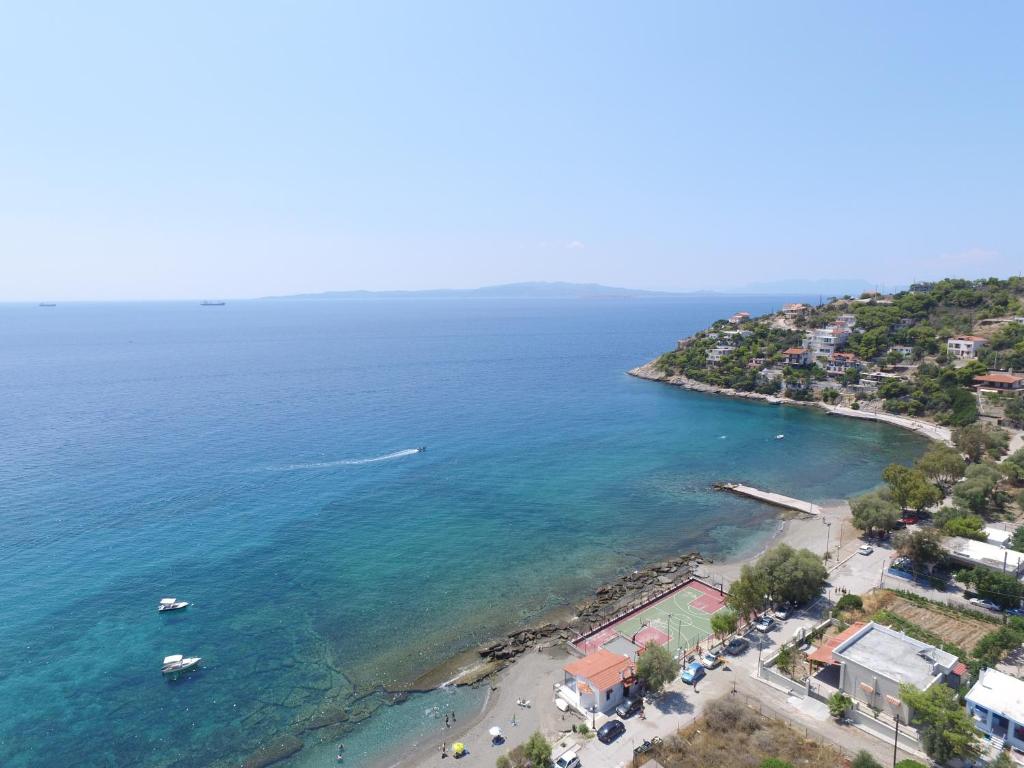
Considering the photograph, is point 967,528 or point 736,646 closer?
point 736,646

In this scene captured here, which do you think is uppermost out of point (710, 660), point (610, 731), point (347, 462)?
point (347, 462)

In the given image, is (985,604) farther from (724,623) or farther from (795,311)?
(795,311)

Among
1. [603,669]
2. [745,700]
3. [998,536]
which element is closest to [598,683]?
[603,669]

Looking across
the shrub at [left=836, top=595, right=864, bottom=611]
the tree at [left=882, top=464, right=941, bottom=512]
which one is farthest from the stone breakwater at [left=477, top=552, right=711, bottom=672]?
the tree at [left=882, top=464, right=941, bottom=512]

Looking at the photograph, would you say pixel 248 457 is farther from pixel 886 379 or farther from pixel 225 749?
pixel 886 379

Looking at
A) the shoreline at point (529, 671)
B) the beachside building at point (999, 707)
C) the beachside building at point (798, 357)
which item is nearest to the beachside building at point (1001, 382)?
the beachside building at point (798, 357)

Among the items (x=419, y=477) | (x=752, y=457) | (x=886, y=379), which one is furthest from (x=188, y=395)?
(x=886, y=379)

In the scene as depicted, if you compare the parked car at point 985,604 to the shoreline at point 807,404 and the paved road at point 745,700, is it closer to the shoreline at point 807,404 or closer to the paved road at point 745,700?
the paved road at point 745,700
